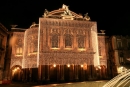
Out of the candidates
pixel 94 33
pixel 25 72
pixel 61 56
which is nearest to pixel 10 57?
pixel 25 72

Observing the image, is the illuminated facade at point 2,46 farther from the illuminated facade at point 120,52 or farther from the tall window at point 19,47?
the illuminated facade at point 120,52

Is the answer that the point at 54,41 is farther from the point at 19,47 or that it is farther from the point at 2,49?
the point at 2,49

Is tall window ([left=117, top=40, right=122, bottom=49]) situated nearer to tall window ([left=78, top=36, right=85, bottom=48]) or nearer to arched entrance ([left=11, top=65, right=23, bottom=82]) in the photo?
tall window ([left=78, top=36, right=85, bottom=48])

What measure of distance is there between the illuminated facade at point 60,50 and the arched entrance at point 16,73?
2.51 feet

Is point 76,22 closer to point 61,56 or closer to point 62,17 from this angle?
point 62,17

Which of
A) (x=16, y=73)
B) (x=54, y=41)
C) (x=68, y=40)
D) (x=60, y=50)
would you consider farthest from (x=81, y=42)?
(x=16, y=73)

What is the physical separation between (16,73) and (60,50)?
11.3 meters

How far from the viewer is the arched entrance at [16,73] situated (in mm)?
27250

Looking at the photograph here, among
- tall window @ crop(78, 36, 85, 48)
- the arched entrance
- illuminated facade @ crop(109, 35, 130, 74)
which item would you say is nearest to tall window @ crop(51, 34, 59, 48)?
tall window @ crop(78, 36, 85, 48)

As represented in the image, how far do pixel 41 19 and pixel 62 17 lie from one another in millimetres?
4058

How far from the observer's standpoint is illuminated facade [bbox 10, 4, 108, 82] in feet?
72.8

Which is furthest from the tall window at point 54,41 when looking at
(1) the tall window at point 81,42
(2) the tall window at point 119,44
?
(2) the tall window at point 119,44

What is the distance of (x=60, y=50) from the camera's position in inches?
899

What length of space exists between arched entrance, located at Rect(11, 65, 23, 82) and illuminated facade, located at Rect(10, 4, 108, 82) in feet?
2.51
